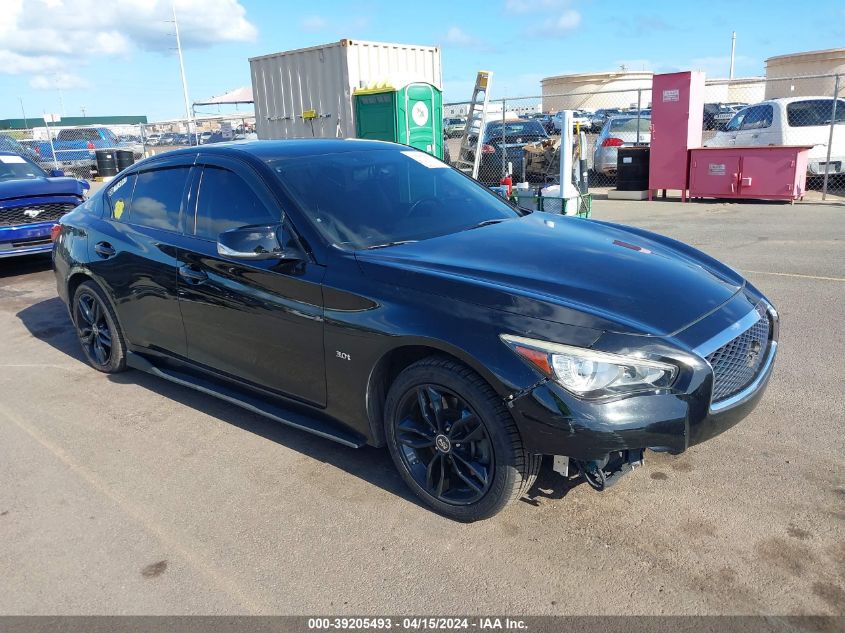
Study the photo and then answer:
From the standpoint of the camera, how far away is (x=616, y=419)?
2.67 m

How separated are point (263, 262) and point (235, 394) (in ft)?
2.90

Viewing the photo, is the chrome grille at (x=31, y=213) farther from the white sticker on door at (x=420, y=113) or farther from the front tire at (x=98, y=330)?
the white sticker on door at (x=420, y=113)

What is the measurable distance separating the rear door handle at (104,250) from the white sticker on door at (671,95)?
11.4 meters

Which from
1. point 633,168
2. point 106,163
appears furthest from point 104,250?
point 106,163

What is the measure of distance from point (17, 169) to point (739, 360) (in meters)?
10.1

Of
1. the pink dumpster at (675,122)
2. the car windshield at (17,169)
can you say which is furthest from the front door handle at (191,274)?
the pink dumpster at (675,122)

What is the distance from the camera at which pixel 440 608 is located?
8.64 feet

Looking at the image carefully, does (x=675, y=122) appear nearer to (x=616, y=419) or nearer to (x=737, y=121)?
(x=737, y=121)

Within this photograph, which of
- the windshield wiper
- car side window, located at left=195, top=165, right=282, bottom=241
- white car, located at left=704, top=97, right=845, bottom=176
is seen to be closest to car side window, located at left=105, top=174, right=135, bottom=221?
car side window, located at left=195, top=165, right=282, bottom=241

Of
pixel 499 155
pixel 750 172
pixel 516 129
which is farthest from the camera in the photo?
pixel 516 129

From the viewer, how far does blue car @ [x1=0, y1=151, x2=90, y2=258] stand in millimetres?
8891

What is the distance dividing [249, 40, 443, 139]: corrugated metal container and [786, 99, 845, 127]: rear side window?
690 cm

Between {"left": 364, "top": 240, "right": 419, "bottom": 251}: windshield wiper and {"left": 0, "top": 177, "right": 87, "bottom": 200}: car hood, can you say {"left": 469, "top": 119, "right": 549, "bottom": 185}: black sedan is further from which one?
{"left": 364, "top": 240, "right": 419, "bottom": 251}: windshield wiper

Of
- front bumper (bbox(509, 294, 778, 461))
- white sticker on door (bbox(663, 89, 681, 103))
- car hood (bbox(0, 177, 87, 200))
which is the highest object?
white sticker on door (bbox(663, 89, 681, 103))
